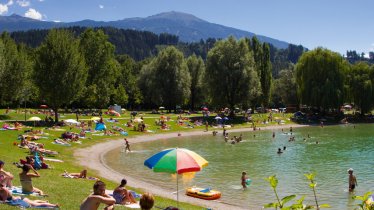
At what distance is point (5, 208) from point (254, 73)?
229 ft

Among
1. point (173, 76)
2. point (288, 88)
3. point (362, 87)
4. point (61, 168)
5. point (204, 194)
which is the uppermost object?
point (173, 76)

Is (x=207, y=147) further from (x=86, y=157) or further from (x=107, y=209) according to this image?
(x=107, y=209)

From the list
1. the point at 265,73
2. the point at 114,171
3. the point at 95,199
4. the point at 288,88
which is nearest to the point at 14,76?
the point at 114,171

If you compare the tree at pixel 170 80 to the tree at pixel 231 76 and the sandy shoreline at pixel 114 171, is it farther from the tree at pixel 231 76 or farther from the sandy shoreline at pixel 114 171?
the sandy shoreline at pixel 114 171

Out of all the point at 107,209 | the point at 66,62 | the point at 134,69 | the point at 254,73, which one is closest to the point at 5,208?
the point at 107,209

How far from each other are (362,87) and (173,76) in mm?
42561

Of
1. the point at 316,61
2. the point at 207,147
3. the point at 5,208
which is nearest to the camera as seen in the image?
the point at 5,208

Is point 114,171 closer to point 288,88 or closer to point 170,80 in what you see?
point 170,80

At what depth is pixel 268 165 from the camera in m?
35.9

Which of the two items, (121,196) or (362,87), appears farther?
(362,87)

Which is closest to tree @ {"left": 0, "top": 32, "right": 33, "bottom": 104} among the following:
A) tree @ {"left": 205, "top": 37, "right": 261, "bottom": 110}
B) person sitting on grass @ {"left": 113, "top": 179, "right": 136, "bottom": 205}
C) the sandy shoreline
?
the sandy shoreline

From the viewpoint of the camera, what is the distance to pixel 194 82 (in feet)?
326

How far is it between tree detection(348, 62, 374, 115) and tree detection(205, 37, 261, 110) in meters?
25.3

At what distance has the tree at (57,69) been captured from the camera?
2077 inches
